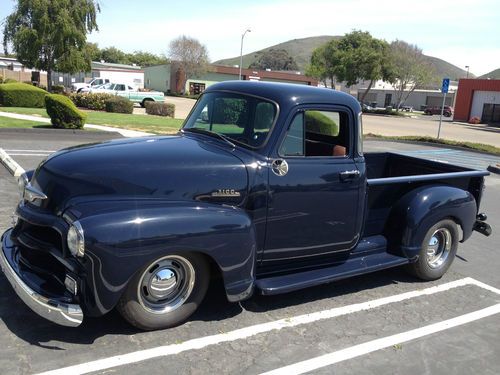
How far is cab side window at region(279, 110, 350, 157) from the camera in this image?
4.29 metres

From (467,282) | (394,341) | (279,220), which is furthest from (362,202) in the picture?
(467,282)

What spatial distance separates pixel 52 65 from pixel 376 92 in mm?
72514

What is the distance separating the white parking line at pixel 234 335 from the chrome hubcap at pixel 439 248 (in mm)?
321

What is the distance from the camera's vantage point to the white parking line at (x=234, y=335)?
10.5ft

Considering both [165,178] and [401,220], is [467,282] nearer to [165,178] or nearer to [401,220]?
[401,220]

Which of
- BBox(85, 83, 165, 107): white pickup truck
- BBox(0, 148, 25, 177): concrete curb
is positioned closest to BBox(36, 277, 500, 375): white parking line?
BBox(0, 148, 25, 177): concrete curb

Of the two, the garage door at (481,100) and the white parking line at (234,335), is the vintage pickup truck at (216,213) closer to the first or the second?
the white parking line at (234,335)

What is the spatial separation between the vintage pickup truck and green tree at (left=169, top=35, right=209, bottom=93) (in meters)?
65.5

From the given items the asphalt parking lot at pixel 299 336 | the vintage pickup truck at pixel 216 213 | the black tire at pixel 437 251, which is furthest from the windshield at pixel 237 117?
the black tire at pixel 437 251

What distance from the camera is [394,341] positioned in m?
3.95

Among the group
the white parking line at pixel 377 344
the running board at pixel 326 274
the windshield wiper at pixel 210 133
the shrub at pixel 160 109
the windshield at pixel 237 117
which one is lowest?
the white parking line at pixel 377 344

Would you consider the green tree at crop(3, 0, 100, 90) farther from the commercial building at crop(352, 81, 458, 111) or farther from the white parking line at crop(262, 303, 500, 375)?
the commercial building at crop(352, 81, 458, 111)

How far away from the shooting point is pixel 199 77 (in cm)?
7150

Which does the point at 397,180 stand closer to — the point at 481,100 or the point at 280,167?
the point at 280,167
